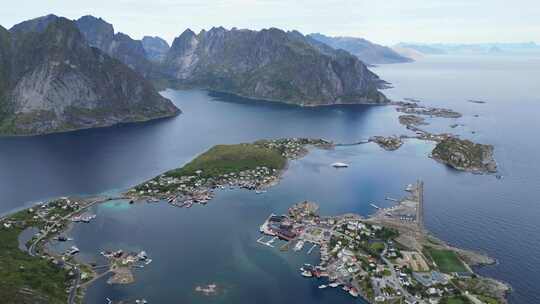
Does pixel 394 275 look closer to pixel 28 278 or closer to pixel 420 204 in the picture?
pixel 420 204

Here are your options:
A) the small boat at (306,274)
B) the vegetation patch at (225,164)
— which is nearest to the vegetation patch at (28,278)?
the small boat at (306,274)

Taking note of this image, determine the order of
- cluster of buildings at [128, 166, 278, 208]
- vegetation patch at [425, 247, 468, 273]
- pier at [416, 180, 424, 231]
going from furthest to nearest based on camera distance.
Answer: cluster of buildings at [128, 166, 278, 208], pier at [416, 180, 424, 231], vegetation patch at [425, 247, 468, 273]

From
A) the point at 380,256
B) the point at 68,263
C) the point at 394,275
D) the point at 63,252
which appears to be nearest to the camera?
the point at 394,275

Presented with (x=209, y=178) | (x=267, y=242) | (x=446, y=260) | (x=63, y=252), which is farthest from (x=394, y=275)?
(x=63, y=252)

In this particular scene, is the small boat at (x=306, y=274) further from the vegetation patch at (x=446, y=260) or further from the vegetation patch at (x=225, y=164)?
the vegetation patch at (x=225, y=164)

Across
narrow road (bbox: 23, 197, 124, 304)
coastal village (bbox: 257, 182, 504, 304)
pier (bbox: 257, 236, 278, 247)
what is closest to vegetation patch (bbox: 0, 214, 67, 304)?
narrow road (bbox: 23, 197, 124, 304)

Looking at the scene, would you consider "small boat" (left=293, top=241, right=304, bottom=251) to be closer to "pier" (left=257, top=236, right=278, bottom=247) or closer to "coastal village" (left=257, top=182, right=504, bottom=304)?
"coastal village" (left=257, top=182, right=504, bottom=304)

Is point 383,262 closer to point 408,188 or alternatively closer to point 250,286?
point 250,286
